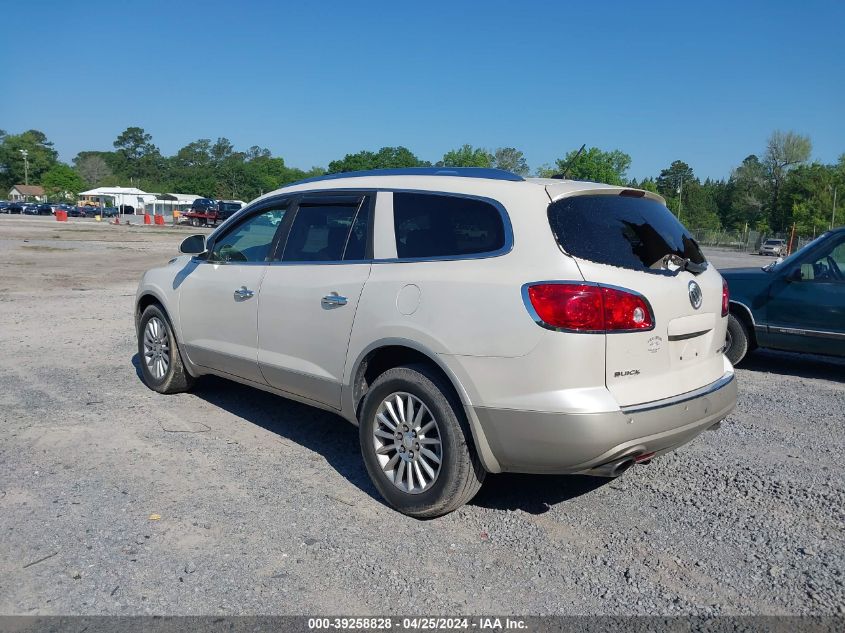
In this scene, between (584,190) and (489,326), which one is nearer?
(489,326)

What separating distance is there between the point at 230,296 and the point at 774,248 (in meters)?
56.6

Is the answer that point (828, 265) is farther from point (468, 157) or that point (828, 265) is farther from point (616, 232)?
point (468, 157)

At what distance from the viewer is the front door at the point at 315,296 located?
443cm

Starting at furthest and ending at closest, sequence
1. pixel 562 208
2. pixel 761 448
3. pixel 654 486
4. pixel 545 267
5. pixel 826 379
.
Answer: pixel 826 379
pixel 761 448
pixel 654 486
pixel 562 208
pixel 545 267

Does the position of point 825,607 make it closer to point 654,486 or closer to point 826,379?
point 654,486

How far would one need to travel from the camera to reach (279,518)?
3.98m

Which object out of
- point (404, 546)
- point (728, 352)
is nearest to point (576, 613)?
point (404, 546)

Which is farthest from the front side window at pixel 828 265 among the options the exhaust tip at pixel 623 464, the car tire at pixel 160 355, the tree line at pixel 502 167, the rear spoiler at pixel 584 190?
the tree line at pixel 502 167

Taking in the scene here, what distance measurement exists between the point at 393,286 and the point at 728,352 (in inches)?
213

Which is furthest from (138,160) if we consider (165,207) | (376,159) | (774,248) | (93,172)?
(774,248)

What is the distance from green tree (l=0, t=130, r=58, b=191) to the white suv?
5602 inches

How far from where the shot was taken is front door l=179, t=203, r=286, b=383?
5.20m

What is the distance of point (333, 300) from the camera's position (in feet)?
14.5

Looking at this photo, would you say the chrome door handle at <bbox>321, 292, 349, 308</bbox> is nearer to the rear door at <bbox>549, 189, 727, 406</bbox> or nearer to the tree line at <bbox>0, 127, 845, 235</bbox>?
the rear door at <bbox>549, 189, 727, 406</bbox>
